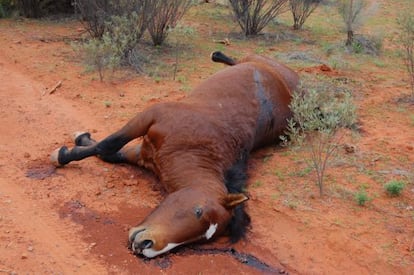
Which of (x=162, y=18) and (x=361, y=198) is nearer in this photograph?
(x=361, y=198)

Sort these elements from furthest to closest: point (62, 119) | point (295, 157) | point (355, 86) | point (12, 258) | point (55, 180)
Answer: point (355, 86)
point (62, 119)
point (295, 157)
point (55, 180)
point (12, 258)

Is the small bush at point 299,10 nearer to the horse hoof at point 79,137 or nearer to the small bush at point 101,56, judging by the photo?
the small bush at point 101,56

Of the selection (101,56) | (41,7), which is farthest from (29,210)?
(41,7)

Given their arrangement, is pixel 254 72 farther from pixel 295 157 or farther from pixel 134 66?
pixel 134 66

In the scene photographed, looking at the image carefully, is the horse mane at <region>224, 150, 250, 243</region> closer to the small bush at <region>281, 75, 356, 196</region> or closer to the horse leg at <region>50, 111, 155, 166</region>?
the small bush at <region>281, 75, 356, 196</region>

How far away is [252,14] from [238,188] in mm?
7356

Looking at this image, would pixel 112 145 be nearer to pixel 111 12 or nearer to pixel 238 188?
pixel 238 188

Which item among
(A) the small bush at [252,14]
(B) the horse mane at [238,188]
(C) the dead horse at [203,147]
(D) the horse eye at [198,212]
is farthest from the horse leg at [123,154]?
(A) the small bush at [252,14]

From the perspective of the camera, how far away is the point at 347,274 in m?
4.45

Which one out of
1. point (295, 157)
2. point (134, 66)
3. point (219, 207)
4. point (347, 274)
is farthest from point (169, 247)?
point (134, 66)

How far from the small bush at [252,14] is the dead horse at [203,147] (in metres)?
5.08

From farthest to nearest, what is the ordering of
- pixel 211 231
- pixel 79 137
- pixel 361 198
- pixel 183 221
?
pixel 79 137
pixel 361 198
pixel 211 231
pixel 183 221

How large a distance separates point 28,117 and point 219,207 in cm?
325

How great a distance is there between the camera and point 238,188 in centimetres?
510
